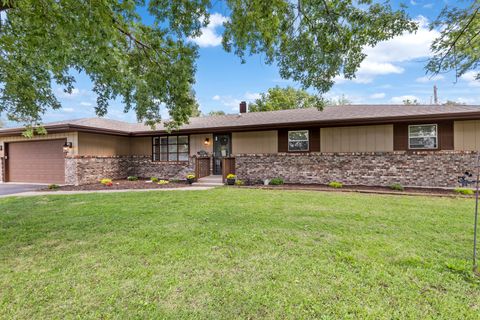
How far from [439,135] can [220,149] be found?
389 inches

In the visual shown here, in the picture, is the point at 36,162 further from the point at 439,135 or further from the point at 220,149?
the point at 439,135

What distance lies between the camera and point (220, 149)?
43.6 feet

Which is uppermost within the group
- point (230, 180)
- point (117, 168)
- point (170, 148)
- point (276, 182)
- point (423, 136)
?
point (423, 136)

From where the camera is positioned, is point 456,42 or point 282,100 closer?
point 456,42

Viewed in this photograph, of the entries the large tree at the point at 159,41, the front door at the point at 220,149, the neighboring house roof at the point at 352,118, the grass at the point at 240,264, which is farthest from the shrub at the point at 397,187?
the front door at the point at 220,149

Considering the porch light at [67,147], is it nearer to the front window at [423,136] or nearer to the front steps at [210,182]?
the front steps at [210,182]

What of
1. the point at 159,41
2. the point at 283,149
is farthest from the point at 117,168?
the point at 159,41

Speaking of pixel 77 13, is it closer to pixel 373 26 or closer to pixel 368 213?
pixel 373 26

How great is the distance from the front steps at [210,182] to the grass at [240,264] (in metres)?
5.44

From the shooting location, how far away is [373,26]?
4.64 meters

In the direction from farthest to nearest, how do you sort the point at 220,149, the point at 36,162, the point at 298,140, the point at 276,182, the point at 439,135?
the point at 36,162 < the point at 220,149 < the point at 298,140 < the point at 276,182 < the point at 439,135

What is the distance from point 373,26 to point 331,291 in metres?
4.80

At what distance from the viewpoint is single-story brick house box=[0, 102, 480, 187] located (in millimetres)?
9617

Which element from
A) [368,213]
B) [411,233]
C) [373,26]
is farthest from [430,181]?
[373,26]
